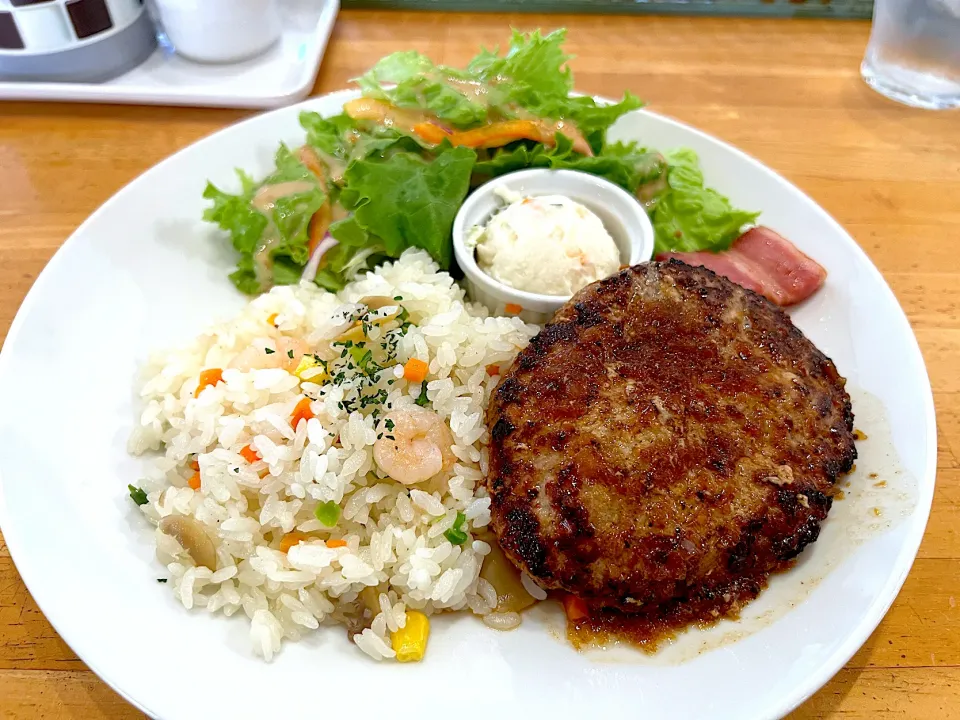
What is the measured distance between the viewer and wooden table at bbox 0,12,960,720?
1.83 metres

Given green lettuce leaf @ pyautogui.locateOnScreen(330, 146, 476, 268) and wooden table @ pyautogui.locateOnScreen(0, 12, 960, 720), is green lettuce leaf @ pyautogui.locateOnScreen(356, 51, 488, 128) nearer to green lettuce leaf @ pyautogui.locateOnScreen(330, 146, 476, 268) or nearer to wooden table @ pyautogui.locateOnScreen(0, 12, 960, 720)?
green lettuce leaf @ pyautogui.locateOnScreen(330, 146, 476, 268)

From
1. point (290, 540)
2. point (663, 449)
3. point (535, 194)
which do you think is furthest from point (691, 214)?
point (290, 540)

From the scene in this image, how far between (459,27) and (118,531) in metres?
3.59

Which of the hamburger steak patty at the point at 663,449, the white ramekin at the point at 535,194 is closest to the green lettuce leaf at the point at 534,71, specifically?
the white ramekin at the point at 535,194

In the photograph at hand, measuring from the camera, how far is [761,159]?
3.48 meters

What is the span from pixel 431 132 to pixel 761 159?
5.67ft

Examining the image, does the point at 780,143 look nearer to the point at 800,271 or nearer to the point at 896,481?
the point at 800,271

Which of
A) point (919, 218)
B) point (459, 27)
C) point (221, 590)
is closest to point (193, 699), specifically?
A: point (221, 590)

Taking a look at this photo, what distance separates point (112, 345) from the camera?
2.34 meters

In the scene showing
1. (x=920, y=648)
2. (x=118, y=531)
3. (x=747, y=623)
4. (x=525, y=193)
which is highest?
(x=525, y=193)

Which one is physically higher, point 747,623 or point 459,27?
point 459,27

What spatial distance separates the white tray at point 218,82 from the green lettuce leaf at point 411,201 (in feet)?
3.98

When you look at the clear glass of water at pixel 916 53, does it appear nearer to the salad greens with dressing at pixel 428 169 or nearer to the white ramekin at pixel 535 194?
the salad greens with dressing at pixel 428 169

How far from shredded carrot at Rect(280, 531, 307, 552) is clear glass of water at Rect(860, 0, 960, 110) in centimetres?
394
